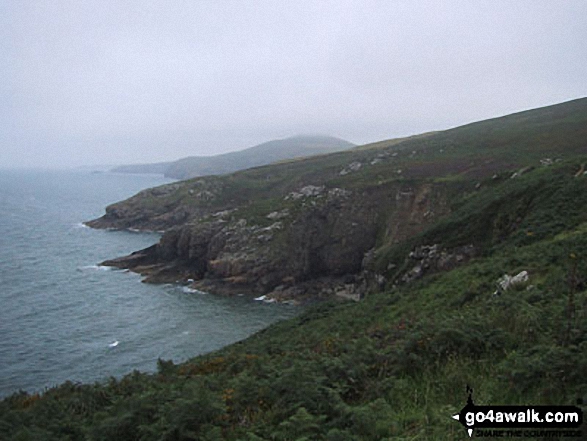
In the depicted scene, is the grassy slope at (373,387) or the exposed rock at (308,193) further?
the exposed rock at (308,193)

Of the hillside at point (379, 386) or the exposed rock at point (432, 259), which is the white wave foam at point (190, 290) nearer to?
the exposed rock at point (432, 259)

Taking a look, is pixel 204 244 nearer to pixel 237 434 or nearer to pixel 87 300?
pixel 87 300

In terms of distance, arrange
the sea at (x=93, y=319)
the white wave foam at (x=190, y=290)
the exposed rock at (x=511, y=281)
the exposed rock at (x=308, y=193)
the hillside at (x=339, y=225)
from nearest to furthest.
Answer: the exposed rock at (x=511, y=281) < the sea at (x=93, y=319) < the white wave foam at (x=190, y=290) < the hillside at (x=339, y=225) < the exposed rock at (x=308, y=193)

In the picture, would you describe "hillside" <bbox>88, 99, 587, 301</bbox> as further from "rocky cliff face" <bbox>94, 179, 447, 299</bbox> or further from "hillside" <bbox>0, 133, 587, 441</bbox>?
"hillside" <bbox>0, 133, 587, 441</bbox>

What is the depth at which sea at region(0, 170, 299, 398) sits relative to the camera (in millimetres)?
34969

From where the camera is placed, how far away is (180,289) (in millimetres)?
57844

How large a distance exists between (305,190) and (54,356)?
4701 centimetres

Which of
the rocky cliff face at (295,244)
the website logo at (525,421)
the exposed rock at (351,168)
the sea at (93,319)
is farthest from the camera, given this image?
the exposed rock at (351,168)

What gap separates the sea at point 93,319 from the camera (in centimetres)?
3497

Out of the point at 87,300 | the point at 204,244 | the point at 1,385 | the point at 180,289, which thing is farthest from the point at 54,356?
the point at 204,244

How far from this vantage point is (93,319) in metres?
45.3

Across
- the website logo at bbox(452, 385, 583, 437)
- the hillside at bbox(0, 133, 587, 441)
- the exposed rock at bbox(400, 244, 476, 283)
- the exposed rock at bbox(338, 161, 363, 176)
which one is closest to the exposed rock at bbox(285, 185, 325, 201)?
the exposed rock at bbox(338, 161, 363, 176)

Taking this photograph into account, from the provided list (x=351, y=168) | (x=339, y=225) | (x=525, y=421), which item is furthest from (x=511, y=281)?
(x=351, y=168)

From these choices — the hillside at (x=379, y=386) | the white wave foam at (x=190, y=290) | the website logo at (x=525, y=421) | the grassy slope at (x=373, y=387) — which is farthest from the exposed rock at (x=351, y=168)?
the website logo at (x=525, y=421)
